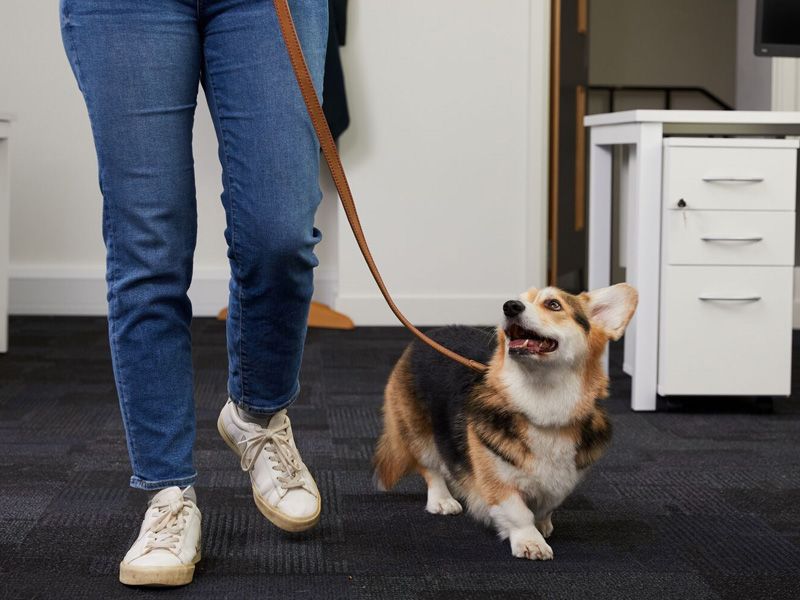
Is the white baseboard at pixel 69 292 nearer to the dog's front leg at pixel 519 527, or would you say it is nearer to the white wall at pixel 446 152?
the white wall at pixel 446 152

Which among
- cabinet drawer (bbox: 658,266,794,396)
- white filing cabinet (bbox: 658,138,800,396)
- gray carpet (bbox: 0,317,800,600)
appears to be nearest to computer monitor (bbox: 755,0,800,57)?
white filing cabinet (bbox: 658,138,800,396)

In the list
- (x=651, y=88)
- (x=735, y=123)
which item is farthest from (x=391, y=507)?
(x=651, y=88)

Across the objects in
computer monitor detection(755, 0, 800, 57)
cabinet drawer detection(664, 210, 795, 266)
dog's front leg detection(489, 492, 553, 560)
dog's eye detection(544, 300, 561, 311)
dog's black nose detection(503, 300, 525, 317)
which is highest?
computer monitor detection(755, 0, 800, 57)

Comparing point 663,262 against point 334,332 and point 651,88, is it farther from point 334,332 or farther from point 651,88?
point 651,88

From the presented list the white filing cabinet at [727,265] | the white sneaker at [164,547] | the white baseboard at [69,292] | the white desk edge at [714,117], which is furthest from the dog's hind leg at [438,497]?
the white baseboard at [69,292]

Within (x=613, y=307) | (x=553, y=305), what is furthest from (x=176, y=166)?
(x=613, y=307)

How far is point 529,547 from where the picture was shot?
1560 millimetres

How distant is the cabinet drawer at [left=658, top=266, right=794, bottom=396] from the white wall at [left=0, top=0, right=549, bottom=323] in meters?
1.70

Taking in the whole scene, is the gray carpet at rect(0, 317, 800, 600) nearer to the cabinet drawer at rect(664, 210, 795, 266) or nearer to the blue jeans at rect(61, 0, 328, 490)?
the blue jeans at rect(61, 0, 328, 490)

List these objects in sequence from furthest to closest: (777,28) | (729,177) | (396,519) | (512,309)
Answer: (777,28)
(729,177)
(396,519)
(512,309)

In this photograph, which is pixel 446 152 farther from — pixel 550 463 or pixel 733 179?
pixel 550 463

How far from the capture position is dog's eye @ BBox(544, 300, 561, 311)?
1572 mm

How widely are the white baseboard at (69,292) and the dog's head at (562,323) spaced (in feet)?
9.30

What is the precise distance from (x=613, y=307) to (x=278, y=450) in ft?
1.82
